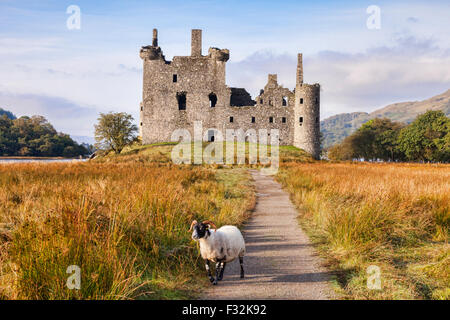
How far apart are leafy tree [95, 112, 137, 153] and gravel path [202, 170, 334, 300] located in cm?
3873

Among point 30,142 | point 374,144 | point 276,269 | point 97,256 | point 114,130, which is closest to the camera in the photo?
point 97,256

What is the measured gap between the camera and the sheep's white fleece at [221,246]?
12.5 ft

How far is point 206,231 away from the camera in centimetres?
374

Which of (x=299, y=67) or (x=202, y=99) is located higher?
(x=299, y=67)

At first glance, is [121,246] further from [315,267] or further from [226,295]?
[315,267]

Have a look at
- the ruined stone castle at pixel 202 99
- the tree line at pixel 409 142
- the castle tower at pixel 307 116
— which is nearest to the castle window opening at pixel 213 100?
the ruined stone castle at pixel 202 99

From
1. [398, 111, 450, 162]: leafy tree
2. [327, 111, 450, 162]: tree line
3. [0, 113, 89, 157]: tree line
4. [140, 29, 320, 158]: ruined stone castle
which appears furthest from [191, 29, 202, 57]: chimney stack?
[0, 113, 89, 157]: tree line

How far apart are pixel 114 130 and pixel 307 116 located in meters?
27.0

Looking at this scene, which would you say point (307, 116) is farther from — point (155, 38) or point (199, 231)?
point (199, 231)

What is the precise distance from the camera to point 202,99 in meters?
48.1

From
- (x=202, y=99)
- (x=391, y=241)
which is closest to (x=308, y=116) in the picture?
(x=202, y=99)

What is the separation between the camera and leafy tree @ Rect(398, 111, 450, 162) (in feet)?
148
